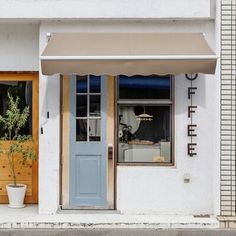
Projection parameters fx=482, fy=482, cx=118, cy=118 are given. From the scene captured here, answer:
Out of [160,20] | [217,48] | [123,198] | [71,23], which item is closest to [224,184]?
[123,198]

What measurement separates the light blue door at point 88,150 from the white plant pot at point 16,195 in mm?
970

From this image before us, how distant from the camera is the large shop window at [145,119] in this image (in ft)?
28.9

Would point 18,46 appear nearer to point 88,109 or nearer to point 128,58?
point 88,109

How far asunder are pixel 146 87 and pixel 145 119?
0.59 metres

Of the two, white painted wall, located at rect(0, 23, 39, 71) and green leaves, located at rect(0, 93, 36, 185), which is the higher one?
white painted wall, located at rect(0, 23, 39, 71)

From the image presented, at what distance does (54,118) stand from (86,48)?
4.81 feet

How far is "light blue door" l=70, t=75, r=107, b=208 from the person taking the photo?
8.80 m

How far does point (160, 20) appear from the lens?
8.55 m

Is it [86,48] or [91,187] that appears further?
[91,187]

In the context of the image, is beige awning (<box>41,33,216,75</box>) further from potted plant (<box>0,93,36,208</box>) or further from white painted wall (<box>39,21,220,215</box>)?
potted plant (<box>0,93,36,208</box>)

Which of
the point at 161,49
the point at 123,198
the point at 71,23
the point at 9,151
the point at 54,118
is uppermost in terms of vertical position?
the point at 71,23
